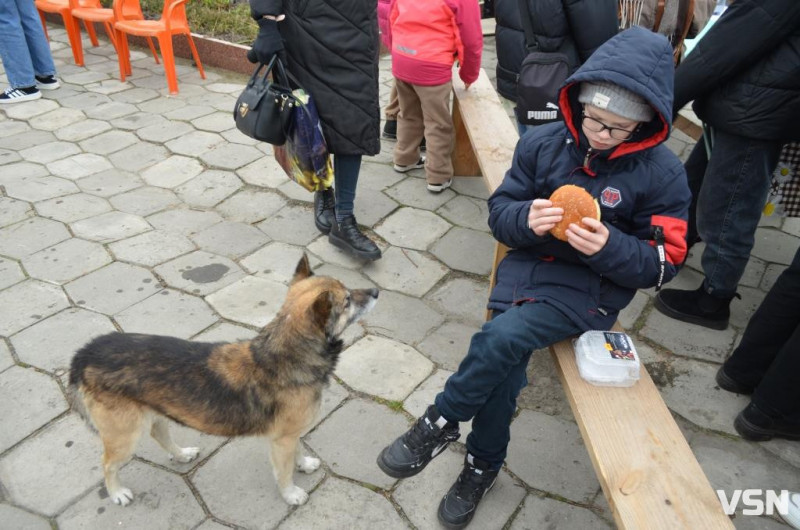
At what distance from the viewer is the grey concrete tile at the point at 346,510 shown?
255cm

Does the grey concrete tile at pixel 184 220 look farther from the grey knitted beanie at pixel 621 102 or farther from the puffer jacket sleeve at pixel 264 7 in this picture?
the grey knitted beanie at pixel 621 102

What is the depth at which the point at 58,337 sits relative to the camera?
3.43 metres

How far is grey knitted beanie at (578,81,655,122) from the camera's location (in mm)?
2262

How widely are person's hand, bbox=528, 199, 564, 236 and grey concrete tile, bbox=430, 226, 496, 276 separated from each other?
5.99 feet

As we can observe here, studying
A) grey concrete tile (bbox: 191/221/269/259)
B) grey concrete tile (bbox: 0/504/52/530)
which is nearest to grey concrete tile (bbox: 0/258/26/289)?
grey concrete tile (bbox: 191/221/269/259)

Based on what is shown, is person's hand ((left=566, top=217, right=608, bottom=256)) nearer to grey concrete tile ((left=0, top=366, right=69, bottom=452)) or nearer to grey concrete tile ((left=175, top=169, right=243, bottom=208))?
grey concrete tile ((left=0, top=366, right=69, bottom=452))

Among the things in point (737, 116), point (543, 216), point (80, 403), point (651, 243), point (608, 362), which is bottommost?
point (80, 403)

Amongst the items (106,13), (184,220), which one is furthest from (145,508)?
(106,13)

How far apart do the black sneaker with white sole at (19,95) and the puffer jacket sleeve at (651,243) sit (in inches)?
270

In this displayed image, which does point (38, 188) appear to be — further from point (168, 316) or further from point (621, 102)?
point (621, 102)

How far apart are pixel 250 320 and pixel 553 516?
6.76ft

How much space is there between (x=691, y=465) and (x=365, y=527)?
1344 mm

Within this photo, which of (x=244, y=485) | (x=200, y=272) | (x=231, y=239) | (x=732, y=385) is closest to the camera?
(x=244, y=485)

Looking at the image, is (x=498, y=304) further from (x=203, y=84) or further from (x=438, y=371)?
(x=203, y=84)
